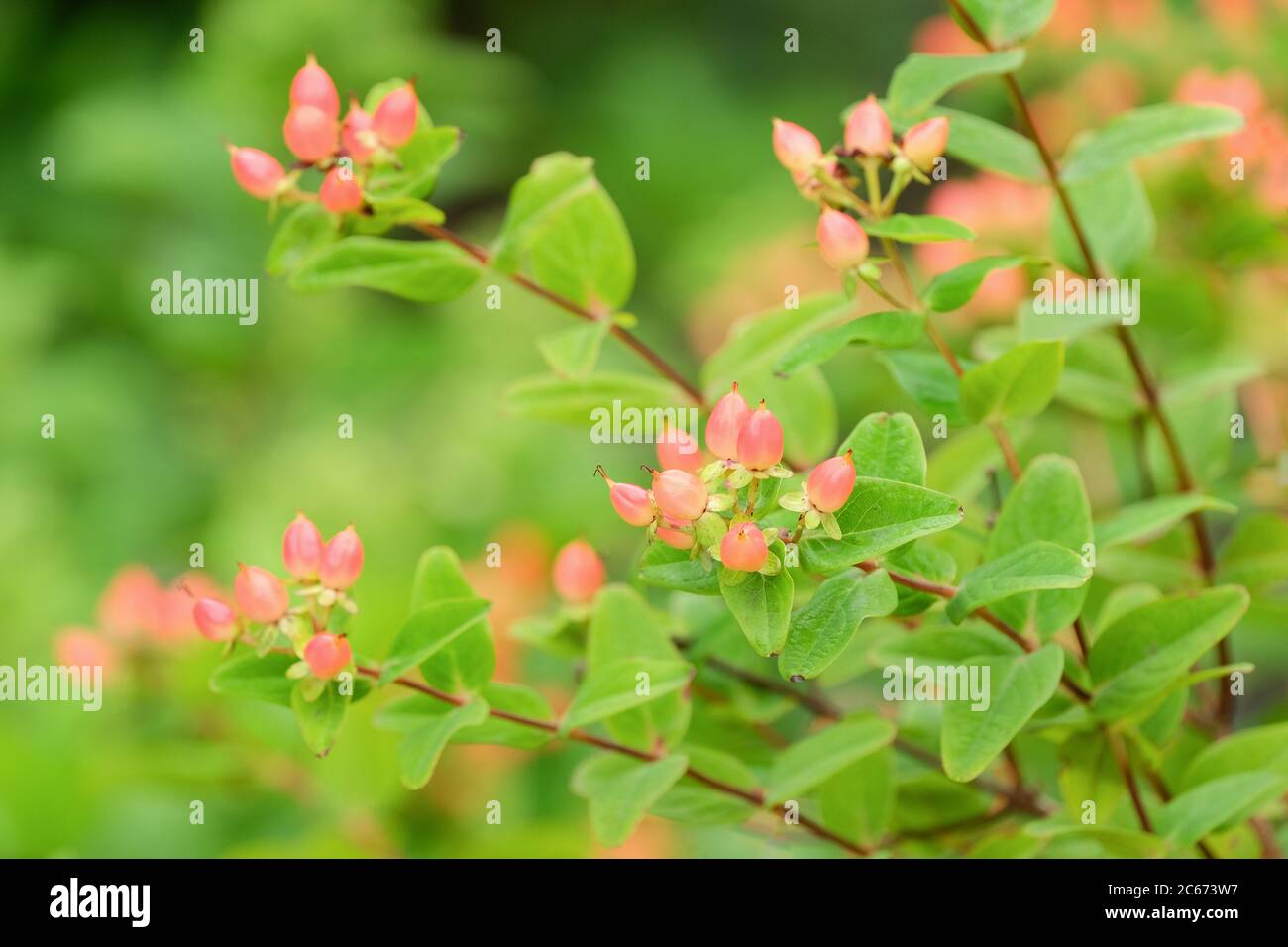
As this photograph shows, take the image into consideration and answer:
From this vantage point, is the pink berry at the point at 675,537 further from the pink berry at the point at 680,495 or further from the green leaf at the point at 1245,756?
the green leaf at the point at 1245,756

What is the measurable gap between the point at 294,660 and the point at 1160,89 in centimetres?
103

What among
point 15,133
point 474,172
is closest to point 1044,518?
point 474,172

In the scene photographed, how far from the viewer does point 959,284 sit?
521 mm

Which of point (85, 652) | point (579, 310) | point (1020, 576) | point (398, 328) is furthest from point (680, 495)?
point (398, 328)

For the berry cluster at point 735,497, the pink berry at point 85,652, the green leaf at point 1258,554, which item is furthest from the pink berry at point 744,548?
the pink berry at point 85,652

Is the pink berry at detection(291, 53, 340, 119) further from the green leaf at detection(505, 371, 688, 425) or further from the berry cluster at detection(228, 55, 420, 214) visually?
the green leaf at detection(505, 371, 688, 425)

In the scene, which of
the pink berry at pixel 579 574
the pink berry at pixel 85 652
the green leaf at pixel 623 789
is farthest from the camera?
the pink berry at pixel 85 652

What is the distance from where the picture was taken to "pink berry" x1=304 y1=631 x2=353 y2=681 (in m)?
0.47

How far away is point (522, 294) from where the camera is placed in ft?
5.55

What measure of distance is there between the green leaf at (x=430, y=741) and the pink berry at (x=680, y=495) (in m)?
0.13

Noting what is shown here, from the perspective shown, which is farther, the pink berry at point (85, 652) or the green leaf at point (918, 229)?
the pink berry at point (85, 652)

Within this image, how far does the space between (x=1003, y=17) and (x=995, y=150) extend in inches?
2.4

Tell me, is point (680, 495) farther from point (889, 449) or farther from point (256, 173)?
point (256, 173)

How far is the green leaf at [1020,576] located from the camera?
17.2 inches
